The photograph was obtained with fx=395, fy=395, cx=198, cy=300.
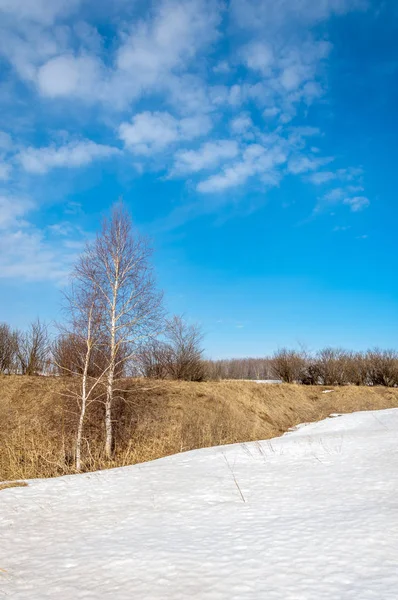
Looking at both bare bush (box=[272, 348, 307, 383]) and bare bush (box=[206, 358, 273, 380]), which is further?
bare bush (box=[206, 358, 273, 380])

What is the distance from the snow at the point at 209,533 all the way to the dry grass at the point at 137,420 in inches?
221

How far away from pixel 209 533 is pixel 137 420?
1351cm

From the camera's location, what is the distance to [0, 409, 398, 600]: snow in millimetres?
3408

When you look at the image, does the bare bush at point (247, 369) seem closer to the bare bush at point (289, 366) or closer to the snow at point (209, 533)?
the bare bush at point (289, 366)

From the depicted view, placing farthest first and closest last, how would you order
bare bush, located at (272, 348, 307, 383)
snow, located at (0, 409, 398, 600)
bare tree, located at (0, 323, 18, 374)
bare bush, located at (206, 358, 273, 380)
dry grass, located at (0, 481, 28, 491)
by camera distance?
bare bush, located at (206, 358, 273, 380)
bare bush, located at (272, 348, 307, 383)
bare tree, located at (0, 323, 18, 374)
dry grass, located at (0, 481, 28, 491)
snow, located at (0, 409, 398, 600)

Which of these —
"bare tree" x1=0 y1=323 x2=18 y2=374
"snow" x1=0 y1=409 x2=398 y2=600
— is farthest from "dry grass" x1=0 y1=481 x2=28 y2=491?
"bare tree" x1=0 y1=323 x2=18 y2=374

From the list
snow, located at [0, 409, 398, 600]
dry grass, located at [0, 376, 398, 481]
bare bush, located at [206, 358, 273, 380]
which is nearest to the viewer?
snow, located at [0, 409, 398, 600]

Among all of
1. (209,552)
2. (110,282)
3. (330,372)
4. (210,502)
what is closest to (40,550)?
(209,552)

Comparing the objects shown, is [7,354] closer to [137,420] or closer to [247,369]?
[137,420]

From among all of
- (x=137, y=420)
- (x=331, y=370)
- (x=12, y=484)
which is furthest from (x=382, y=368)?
(x=12, y=484)

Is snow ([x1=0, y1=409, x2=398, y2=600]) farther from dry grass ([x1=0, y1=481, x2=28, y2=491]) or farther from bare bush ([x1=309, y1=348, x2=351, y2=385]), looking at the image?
bare bush ([x1=309, y1=348, x2=351, y2=385])

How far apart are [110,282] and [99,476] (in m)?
8.44

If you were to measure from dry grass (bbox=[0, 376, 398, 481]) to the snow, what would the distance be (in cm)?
561

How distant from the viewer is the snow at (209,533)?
3408mm
